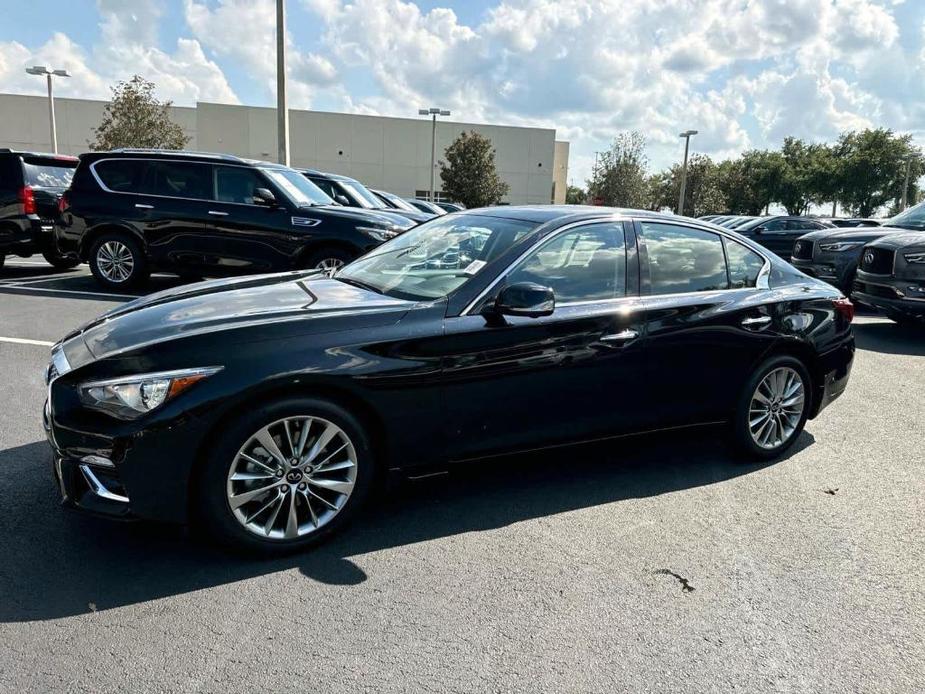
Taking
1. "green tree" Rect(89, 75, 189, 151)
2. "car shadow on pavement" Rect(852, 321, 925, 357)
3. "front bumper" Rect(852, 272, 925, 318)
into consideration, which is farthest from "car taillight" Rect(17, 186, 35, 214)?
"green tree" Rect(89, 75, 189, 151)

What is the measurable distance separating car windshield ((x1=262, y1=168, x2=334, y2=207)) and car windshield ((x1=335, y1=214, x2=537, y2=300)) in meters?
5.46

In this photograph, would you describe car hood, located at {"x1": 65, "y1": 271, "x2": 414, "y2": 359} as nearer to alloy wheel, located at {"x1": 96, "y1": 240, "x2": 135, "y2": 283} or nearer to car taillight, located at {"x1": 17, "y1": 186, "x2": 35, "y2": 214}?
alloy wheel, located at {"x1": 96, "y1": 240, "x2": 135, "y2": 283}

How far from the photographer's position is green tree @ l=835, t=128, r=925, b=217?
177 ft

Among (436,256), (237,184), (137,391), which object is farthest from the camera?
(237,184)

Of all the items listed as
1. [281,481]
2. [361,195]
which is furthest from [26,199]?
[281,481]

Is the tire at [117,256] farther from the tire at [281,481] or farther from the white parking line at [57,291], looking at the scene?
the tire at [281,481]

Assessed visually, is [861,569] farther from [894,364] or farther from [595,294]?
[894,364]

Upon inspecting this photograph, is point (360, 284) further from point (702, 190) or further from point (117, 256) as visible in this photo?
point (702, 190)

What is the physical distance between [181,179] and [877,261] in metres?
9.30

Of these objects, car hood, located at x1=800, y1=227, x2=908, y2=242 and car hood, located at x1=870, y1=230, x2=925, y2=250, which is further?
car hood, located at x1=800, y1=227, x2=908, y2=242

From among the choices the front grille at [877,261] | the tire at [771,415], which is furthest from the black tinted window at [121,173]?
the front grille at [877,261]

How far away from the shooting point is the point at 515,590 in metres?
3.01

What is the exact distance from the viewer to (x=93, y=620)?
268 centimetres

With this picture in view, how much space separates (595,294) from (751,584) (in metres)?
1.64
